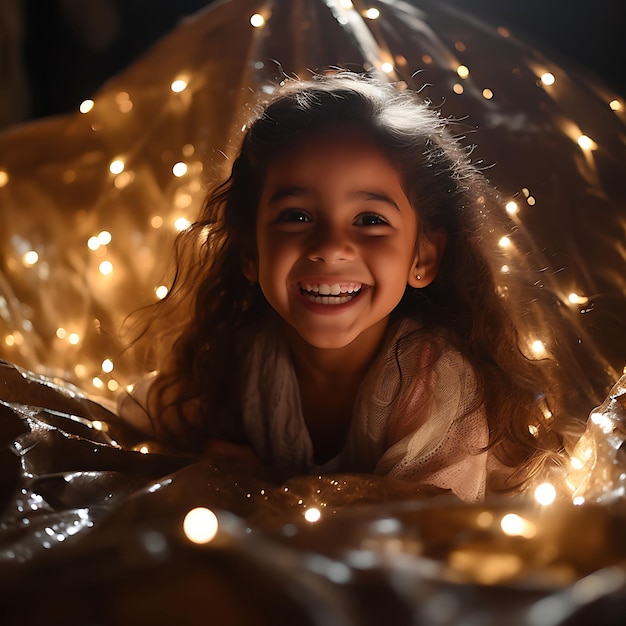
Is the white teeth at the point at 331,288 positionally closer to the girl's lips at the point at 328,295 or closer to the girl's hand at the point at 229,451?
the girl's lips at the point at 328,295

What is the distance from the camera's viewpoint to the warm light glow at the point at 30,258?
124cm

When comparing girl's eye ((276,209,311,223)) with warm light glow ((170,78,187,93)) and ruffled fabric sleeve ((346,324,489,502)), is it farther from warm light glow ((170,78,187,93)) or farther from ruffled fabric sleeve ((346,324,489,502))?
warm light glow ((170,78,187,93))

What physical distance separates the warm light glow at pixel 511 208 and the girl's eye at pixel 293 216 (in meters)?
0.29

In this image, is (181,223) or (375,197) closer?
(375,197)

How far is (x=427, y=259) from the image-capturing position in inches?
37.6

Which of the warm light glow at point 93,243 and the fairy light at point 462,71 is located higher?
the warm light glow at point 93,243

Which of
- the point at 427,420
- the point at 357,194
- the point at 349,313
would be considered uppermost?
the point at 357,194

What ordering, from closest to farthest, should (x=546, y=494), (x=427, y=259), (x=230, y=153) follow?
(x=546, y=494)
(x=427, y=259)
(x=230, y=153)

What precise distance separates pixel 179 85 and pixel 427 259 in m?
0.56

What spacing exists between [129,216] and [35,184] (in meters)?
0.17

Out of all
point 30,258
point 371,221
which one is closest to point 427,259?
point 371,221

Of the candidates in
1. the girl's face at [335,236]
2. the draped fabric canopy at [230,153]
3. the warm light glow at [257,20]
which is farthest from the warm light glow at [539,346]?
the warm light glow at [257,20]

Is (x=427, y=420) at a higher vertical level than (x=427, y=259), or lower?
lower

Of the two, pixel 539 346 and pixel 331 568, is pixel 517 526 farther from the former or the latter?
pixel 539 346
